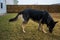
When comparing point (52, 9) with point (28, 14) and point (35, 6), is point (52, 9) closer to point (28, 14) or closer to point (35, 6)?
point (35, 6)

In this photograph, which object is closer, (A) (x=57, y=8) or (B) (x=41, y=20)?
(B) (x=41, y=20)

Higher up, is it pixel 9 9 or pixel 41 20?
pixel 41 20

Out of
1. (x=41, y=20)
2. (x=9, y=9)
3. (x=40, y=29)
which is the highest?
(x=41, y=20)

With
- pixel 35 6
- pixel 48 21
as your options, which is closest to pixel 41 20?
pixel 48 21

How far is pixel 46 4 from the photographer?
1030cm

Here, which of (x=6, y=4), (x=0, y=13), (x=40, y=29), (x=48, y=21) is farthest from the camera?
(x=6, y=4)

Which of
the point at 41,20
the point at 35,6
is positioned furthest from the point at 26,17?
the point at 35,6

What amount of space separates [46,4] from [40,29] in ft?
20.0

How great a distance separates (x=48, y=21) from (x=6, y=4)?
662 centimetres

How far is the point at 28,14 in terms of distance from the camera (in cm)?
407

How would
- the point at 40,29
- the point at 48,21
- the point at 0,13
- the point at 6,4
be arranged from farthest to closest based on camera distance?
the point at 6,4
the point at 0,13
the point at 40,29
the point at 48,21

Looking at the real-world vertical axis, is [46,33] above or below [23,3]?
above

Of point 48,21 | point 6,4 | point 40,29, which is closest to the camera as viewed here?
point 48,21

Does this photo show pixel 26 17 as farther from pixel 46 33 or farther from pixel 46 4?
pixel 46 4
